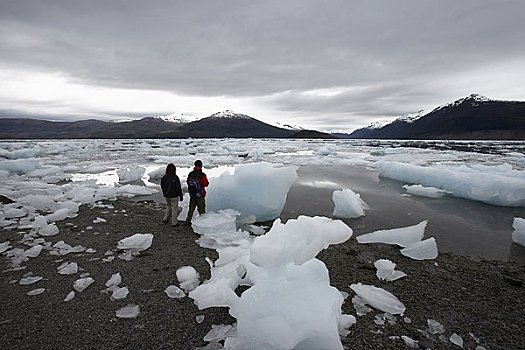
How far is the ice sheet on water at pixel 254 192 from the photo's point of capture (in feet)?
24.4

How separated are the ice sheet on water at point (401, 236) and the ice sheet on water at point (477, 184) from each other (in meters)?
5.63

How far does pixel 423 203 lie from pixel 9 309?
10.3m

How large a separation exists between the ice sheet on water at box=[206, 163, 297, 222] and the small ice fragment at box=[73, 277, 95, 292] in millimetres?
3587

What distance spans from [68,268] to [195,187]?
2764 mm

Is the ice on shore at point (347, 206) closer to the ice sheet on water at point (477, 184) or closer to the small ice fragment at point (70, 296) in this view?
the ice sheet on water at point (477, 184)

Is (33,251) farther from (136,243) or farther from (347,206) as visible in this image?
(347,206)

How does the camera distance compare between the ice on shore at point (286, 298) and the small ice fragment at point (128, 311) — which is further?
the small ice fragment at point (128, 311)

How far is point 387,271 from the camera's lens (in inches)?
180

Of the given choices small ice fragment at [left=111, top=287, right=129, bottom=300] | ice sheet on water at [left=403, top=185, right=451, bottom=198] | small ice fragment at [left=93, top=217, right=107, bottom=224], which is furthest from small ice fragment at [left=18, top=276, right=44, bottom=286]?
ice sheet on water at [left=403, top=185, right=451, bottom=198]

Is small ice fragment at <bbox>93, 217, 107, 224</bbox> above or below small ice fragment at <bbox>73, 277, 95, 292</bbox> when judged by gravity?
below

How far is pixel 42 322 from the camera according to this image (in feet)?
10.6

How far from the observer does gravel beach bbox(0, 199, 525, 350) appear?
305 cm

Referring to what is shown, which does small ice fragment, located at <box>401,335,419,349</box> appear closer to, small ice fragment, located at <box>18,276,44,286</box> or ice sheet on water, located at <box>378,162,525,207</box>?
small ice fragment, located at <box>18,276,44,286</box>

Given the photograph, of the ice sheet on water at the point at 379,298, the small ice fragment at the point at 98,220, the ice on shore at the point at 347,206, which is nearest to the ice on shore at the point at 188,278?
the ice sheet on water at the point at 379,298
